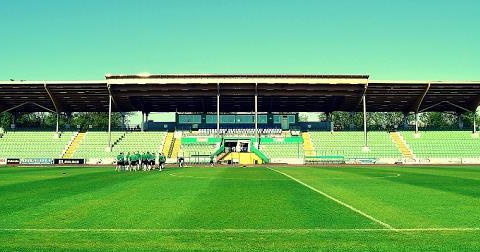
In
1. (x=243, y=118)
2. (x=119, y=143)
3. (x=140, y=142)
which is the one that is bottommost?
(x=119, y=143)

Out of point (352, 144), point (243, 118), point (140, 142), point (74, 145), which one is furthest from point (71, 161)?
point (352, 144)

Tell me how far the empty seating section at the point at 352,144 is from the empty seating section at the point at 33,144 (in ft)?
122

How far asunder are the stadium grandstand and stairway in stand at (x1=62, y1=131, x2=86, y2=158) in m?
0.15

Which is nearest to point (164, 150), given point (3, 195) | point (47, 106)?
point (47, 106)

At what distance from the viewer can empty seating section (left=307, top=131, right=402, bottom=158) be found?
200 ft

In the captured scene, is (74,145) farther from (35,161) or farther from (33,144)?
(35,161)

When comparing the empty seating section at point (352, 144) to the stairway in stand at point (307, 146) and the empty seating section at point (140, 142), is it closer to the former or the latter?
the stairway in stand at point (307, 146)

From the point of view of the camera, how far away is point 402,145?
2544 inches

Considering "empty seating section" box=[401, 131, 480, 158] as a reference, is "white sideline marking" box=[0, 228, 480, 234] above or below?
below

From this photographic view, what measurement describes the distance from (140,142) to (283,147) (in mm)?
21301

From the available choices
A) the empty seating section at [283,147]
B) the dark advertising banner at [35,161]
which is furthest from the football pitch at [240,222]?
the empty seating section at [283,147]

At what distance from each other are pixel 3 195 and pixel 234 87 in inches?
1839

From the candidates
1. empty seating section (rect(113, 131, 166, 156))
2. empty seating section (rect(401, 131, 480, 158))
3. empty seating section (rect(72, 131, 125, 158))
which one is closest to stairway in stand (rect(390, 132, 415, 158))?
empty seating section (rect(401, 131, 480, 158))

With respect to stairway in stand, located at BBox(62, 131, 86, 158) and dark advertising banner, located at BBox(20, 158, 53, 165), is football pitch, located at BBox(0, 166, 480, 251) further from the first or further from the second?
stairway in stand, located at BBox(62, 131, 86, 158)
